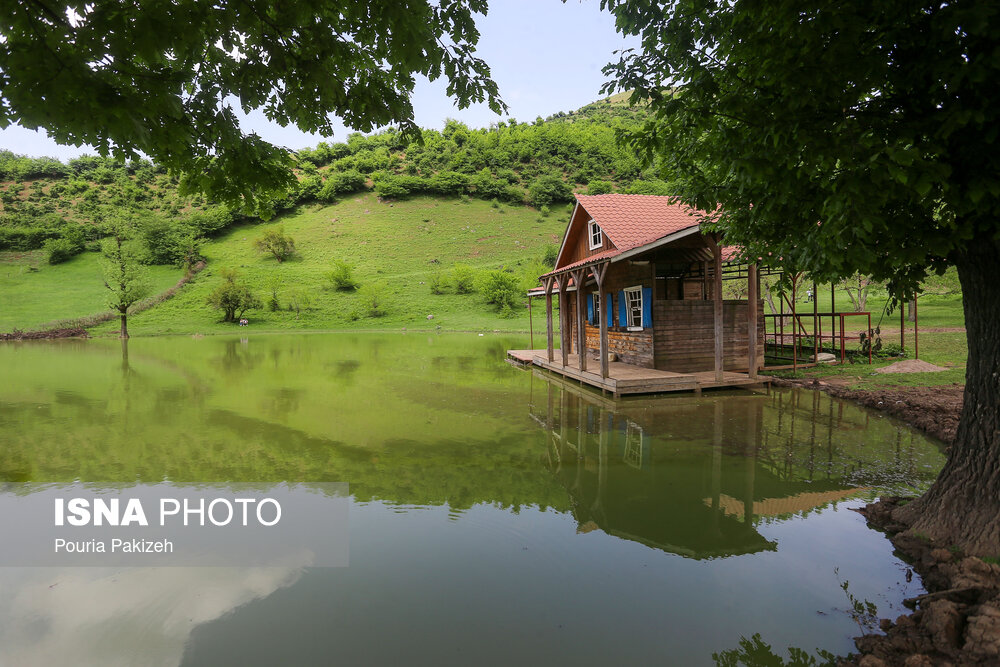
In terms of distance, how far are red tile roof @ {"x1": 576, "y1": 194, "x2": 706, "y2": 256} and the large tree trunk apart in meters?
9.57

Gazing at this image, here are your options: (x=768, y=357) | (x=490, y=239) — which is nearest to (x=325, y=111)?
(x=768, y=357)

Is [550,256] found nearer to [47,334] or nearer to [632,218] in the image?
[632,218]

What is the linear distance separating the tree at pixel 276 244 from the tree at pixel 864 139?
5969 cm

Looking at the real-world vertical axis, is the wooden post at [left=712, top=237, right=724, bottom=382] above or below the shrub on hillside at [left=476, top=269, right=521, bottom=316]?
below

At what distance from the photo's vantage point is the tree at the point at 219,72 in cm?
239

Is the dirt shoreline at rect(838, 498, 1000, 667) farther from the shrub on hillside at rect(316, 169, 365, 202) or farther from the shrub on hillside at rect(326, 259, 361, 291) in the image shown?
the shrub on hillside at rect(316, 169, 365, 202)

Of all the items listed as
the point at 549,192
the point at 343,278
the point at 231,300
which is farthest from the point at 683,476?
the point at 549,192

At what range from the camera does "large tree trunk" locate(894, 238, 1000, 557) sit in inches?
161

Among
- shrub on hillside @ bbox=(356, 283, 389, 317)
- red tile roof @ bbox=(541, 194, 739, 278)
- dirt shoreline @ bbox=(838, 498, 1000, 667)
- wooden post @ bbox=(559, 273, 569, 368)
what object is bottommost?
dirt shoreline @ bbox=(838, 498, 1000, 667)

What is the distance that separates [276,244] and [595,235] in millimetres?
50790

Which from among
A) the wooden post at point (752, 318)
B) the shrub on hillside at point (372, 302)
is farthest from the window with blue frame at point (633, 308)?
the shrub on hillside at point (372, 302)

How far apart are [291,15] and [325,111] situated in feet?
2.79

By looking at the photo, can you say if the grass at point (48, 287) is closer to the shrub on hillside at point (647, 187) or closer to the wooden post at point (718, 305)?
the wooden post at point (718, 305)

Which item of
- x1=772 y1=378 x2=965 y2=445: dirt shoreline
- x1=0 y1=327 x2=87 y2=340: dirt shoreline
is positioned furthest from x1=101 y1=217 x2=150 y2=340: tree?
x1=772 y1=378 x2=965 y2=445: dirt shoreline
